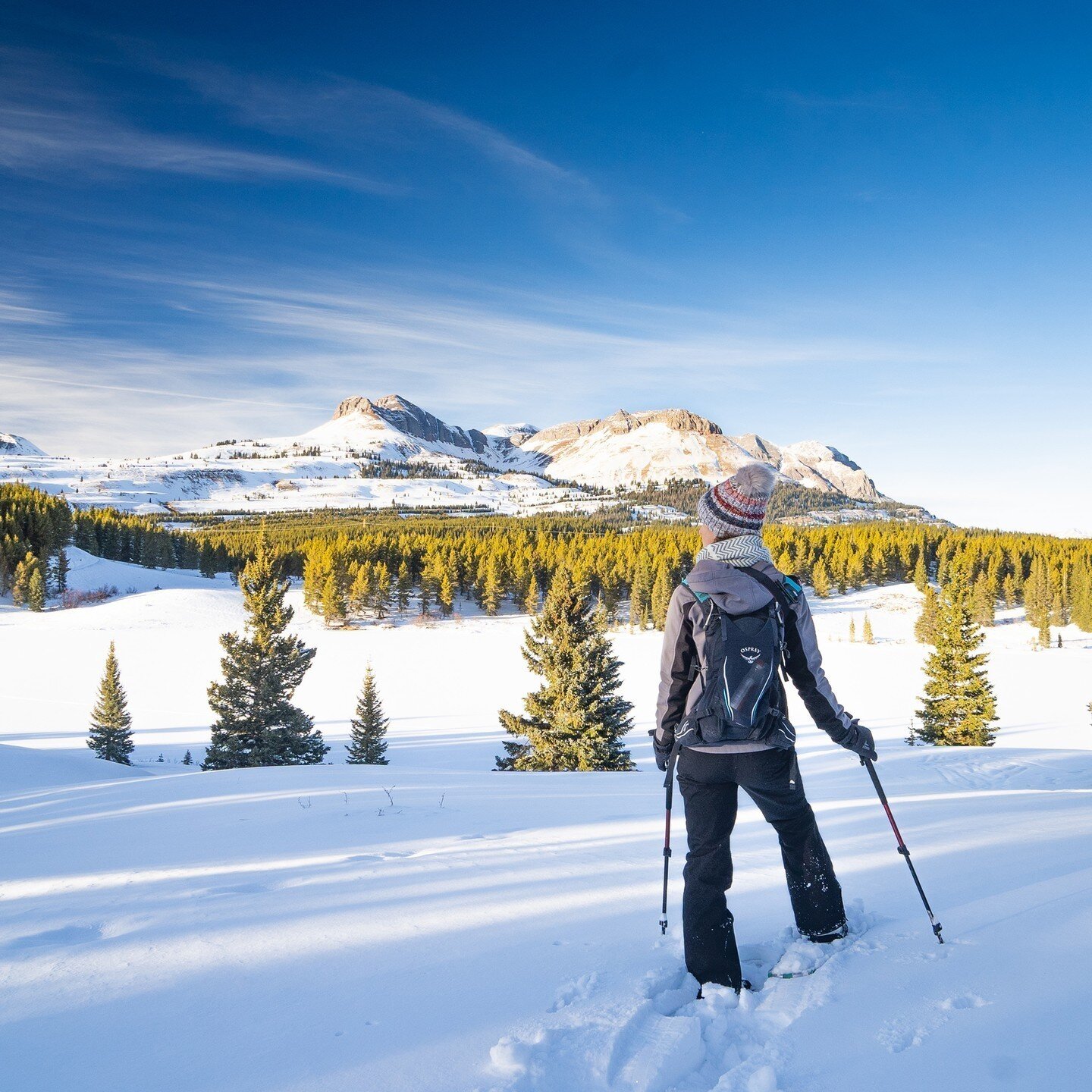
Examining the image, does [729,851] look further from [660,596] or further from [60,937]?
[660,596]

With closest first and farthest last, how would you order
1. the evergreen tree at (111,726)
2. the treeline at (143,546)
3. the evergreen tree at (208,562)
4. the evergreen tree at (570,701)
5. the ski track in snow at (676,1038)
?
1. the ski track in snow at (676,1038)
2. the evergreen tree at (570,701)
3. the evergreen tree at (111,726)
4. the evergreen tree at (208,562)
5. the treeline at (143,546)

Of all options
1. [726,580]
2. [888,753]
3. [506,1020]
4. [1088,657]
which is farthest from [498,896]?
[1088,657]

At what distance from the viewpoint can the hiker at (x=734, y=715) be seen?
312 cm

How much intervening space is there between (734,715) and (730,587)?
61 centimetres

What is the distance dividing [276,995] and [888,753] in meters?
18.1

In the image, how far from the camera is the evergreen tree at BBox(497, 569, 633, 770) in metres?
19.9

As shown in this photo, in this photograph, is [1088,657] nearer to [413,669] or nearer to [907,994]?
[413,669]

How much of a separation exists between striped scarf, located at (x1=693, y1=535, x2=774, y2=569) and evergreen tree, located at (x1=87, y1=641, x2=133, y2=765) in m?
26.2

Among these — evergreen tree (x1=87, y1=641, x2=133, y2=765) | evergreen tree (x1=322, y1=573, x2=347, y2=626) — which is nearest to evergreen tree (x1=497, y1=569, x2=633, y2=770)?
evergreen tree (x1=87, y1=641, x2=133, y2=765)

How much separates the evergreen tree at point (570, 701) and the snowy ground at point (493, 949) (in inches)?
472

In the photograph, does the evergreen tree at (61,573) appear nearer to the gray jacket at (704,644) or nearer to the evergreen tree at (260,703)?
the evergreen tree at (260,703)

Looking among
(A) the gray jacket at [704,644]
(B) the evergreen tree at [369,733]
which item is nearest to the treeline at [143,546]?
(B) the evergreen tree at [369,733]

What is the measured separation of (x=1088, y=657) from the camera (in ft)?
163

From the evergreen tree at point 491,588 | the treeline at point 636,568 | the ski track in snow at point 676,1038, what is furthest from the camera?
the evergreen tree at point 491,588
